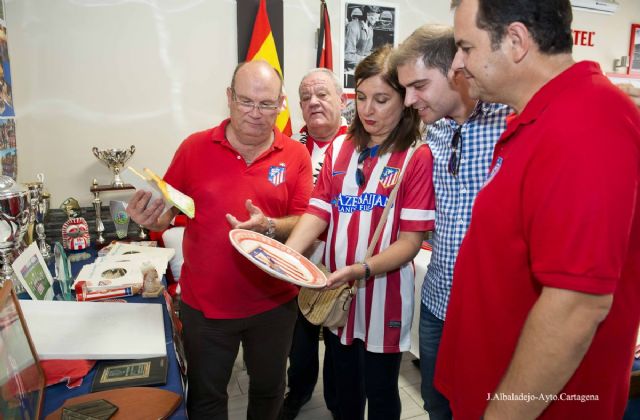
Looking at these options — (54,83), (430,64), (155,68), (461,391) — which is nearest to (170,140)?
(155,68)

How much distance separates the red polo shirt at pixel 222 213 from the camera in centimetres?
155

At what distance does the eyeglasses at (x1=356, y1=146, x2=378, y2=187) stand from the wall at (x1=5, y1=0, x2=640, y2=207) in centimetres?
212

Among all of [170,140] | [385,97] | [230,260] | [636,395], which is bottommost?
[636,395]

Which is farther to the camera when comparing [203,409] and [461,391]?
[203,409]

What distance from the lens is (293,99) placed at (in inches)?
140

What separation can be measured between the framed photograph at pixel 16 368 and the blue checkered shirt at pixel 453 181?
108 centimetres

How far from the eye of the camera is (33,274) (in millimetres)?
1564

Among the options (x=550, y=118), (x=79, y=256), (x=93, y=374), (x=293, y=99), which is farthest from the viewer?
(x=293, y=99)

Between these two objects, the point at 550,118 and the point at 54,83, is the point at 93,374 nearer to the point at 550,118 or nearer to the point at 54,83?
the point at 550,118

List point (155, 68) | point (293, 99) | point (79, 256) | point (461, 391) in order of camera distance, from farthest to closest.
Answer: point (293, 99), point (155, 68), point (79, 256), point (461, 391)

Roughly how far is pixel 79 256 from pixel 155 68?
1530mm

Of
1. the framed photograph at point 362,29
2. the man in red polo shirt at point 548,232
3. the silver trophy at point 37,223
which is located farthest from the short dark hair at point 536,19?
the framed photograph at point 362,29

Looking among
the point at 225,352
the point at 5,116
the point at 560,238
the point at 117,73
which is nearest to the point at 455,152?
the point at 560,238

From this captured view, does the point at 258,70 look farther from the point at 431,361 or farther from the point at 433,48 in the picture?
the point at 431,361
